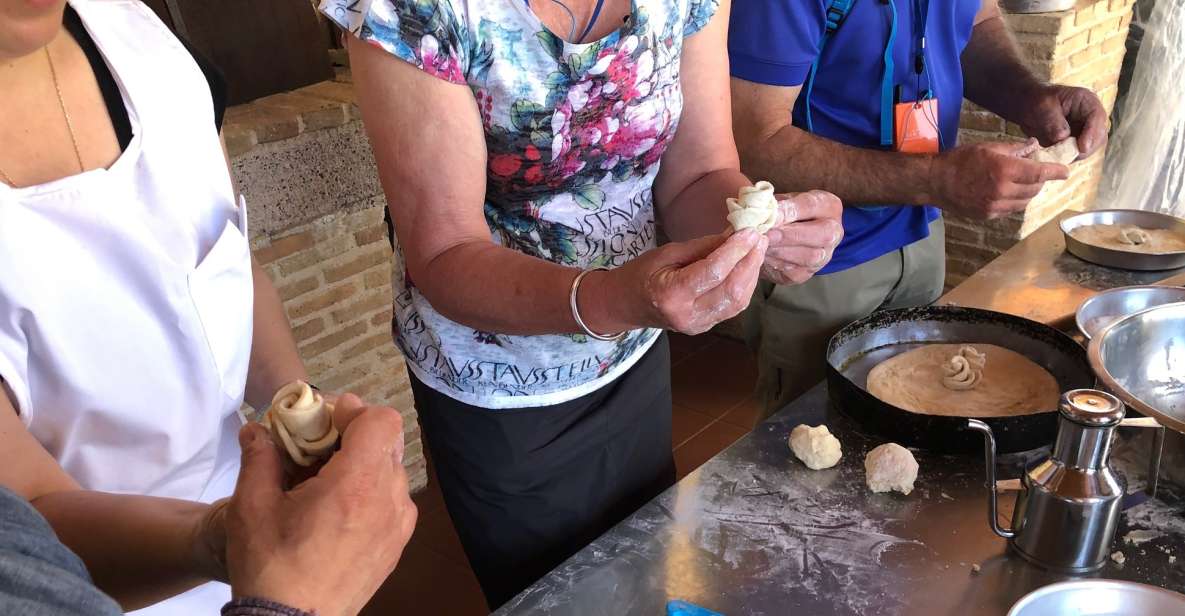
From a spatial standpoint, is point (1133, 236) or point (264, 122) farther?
point (264, 122)

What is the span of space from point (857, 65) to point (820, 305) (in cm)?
50

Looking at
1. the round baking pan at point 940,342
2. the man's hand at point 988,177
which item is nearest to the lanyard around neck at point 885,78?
the man's hand at point 988,177

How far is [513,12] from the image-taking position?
117 cm

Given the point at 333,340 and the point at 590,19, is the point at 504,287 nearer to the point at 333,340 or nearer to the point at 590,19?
the point at 590,19

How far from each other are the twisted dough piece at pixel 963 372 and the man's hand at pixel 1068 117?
2.29 ft

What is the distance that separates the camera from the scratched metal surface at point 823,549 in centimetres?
112

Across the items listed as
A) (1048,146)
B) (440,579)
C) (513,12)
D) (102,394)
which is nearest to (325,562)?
(102,394)

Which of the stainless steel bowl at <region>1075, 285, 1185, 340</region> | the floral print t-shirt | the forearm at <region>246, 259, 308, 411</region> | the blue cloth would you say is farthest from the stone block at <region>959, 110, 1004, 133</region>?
the blue cloth

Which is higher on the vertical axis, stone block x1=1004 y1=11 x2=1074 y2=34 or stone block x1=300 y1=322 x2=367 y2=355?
stone block x1=1004 y1=11 x2=1074 y2=34

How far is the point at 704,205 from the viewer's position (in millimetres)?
1388

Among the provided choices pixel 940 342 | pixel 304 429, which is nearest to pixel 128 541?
pixel 304 429

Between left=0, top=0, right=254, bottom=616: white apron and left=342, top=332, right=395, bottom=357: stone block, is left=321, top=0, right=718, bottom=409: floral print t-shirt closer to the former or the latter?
left=0, top=0, right=254, bottom=616: white apron

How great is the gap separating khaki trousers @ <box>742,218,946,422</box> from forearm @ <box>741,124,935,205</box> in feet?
0.67

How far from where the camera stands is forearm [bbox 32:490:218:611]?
0.89 meters
